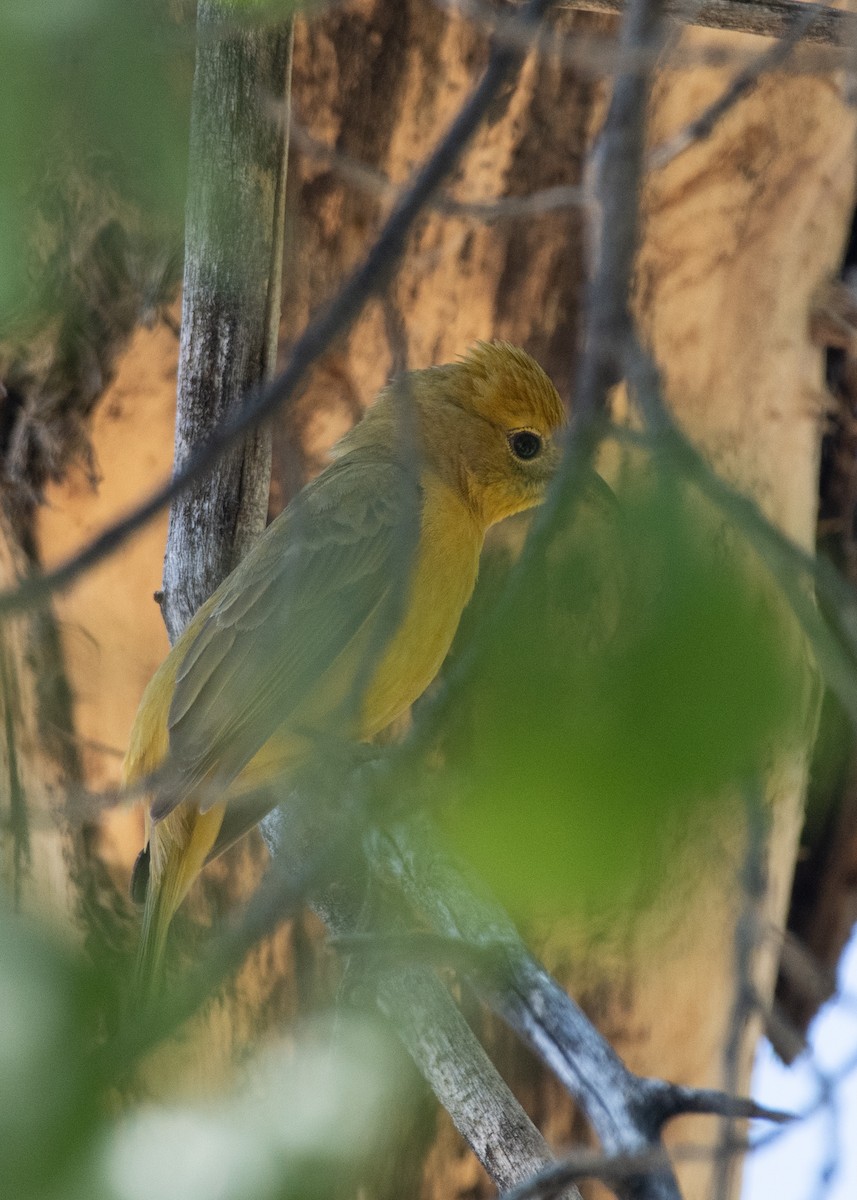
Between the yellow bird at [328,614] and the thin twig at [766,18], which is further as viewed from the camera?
the yellow bird at [328,614]

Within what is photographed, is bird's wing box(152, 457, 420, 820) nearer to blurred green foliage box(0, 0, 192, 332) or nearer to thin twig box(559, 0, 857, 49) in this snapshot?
thin twig box(559, 0, 857, 49)

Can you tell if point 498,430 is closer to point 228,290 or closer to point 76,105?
point 228,290

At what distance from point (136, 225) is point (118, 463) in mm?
755

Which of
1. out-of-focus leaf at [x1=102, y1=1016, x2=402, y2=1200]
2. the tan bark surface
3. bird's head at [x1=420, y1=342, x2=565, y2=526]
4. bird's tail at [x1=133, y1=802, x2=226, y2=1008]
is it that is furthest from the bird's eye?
out-of-focus leaf at [x1=102, y1=1016, x2=402, y2=1200]

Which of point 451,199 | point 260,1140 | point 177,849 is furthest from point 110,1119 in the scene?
point 451,199

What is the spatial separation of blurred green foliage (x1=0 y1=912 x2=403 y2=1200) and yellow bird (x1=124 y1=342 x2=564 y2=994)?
163cm

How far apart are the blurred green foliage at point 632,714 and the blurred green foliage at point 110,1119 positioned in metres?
0.26

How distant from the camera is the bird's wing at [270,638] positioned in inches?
118

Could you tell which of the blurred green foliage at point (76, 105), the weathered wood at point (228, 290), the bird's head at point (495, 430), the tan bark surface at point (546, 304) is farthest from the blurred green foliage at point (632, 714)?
the tan bark surface at point (546, 304)

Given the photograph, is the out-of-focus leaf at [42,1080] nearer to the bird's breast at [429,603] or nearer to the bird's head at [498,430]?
the bird's breast at [429,603]

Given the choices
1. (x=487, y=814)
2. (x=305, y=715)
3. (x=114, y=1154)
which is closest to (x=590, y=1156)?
(x=487, y=814)

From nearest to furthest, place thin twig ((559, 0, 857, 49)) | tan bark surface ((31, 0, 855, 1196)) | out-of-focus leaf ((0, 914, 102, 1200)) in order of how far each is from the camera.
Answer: out-of-focus leaf ((0, 914, 102, 1200)) < thin twig ((559, 0, 857, 49)) < tan bark surface ((31, 0, 855, 1196))

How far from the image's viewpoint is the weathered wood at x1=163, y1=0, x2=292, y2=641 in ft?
8.92

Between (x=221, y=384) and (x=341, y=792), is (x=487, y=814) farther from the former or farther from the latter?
(x=221, y=384)
